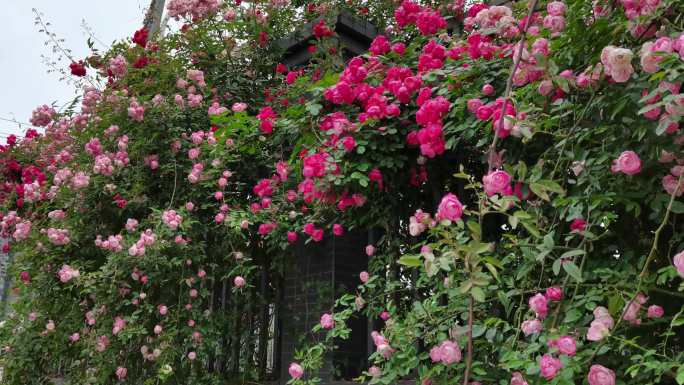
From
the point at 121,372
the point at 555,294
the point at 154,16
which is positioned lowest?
the point at 121,372

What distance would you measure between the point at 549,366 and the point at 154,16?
222 inches

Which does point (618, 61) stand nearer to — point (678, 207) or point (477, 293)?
point (678, 207)

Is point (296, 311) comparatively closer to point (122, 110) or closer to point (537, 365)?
point (122, 110)

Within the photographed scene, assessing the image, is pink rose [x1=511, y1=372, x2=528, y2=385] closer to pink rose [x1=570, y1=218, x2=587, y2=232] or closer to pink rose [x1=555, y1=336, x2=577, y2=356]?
pink rose [x1=555, y1=336, x2=577, y2=356]

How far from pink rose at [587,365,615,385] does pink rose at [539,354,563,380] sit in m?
0.08

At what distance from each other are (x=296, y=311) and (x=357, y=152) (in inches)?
55.3

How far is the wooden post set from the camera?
20.2 feet

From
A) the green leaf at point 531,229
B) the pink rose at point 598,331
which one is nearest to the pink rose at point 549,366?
the pink rose at point 598,331

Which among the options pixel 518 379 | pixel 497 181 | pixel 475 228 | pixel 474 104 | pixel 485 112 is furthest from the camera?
pixel 474 104

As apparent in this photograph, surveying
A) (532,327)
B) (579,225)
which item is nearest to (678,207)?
(579,225)

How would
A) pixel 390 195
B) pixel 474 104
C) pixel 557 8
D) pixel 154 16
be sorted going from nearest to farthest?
pixel 557 8 < pixel 474 104 < pixel 390 195 < pixel 154 16

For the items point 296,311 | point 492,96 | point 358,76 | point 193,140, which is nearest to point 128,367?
point 296,311

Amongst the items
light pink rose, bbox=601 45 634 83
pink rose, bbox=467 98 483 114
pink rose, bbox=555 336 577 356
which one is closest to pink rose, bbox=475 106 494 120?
pink rose, bbox=467 98 483 114

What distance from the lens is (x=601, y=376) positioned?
5.09ft
